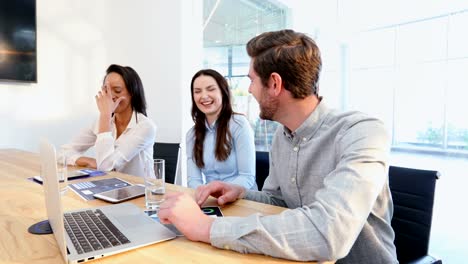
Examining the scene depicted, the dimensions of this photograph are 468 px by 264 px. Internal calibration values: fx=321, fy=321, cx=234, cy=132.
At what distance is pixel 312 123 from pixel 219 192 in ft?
1.27

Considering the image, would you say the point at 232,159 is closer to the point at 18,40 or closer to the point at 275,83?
the point at 275,83

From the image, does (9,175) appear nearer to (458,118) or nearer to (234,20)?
(234,20)

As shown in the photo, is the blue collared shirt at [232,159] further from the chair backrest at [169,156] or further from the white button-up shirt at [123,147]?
the white button-up shirt at [123,147]

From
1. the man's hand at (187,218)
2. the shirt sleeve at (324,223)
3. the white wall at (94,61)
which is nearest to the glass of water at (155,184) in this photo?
the man's hand at (187,218)

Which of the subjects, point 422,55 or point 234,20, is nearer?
point 422,55

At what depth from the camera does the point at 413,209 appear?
1.08 meters

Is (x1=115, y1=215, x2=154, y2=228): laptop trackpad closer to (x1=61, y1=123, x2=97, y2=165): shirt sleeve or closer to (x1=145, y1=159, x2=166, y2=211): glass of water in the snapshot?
(x1=145, y1=159, x2=166, y2=211): glass of water

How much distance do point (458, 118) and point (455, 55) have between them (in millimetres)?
486

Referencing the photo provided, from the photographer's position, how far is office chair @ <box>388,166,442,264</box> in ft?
3.41

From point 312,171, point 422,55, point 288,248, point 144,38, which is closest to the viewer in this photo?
point 288,248

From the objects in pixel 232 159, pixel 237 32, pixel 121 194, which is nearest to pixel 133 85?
pixel 232 159

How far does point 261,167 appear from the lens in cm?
185

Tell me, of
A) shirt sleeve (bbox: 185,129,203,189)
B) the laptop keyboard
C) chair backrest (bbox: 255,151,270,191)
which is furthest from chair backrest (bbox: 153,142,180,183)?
the laptop keyboard

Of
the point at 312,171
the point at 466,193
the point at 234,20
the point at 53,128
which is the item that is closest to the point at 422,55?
the point at 466,193
